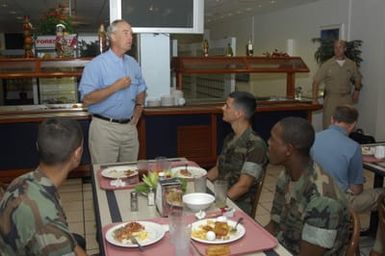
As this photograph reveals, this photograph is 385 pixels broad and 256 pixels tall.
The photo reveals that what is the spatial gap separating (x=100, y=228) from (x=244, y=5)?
8756 millimetres

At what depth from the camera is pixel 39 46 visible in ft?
16.8

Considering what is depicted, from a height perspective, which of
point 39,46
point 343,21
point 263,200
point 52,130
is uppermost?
point 343,21

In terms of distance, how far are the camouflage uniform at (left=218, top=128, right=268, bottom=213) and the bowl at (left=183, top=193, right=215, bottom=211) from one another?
0.43 m

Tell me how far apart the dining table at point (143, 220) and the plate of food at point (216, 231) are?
2 centimetres

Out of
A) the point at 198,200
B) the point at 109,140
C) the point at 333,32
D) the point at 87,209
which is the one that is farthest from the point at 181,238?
the point at 333,32

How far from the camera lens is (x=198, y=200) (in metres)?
1.95

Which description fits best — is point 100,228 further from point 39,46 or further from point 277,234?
point 39,46

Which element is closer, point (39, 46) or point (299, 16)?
point (39, 46)

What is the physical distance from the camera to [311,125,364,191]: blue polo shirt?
270 cm

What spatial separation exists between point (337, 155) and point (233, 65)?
2746mm

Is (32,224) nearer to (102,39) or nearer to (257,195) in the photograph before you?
(257,195)

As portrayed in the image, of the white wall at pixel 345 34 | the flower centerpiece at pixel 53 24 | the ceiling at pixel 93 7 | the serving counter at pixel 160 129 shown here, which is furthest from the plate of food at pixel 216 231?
the ceiling at pixel 93 7

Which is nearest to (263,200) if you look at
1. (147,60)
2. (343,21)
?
(147,60)

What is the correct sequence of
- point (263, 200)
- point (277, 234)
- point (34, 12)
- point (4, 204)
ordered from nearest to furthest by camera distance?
point (4, 204), point (277, 234), point (263, 200), point (34, 12)
